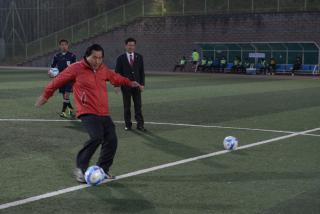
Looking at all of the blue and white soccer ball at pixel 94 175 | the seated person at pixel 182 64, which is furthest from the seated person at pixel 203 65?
the blue and white soccer ball at pixel 94 175

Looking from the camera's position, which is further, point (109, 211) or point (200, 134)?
point (200, 134)

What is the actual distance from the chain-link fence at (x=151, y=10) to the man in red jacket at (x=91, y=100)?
1304 inches

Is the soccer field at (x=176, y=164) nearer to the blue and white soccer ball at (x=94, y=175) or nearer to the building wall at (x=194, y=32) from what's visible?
the blue and white soccer ball at (x=94, y=175)

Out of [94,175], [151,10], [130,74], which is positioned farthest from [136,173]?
[151,10]

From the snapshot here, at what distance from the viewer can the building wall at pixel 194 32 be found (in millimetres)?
38062

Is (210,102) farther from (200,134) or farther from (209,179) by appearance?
(209,179)

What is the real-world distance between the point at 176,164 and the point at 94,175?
1836 mm

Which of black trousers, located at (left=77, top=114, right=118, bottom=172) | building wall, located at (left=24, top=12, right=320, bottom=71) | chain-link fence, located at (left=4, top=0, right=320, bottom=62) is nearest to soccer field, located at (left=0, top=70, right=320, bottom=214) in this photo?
black trousers, located at (left=77, top=114, right=118, bottom=172)

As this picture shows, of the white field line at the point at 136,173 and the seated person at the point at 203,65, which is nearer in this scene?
the white field line at the point at 136,173

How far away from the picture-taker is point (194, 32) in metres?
42.6

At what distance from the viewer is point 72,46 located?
161 ft

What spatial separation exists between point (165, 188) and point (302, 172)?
2.21 meters

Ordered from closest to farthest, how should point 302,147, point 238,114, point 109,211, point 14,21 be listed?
1. point 109,211
2. point 302,147
3. point 238,114
4. point 14,21

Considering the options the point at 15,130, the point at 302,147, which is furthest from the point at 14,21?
the point at 302,147
